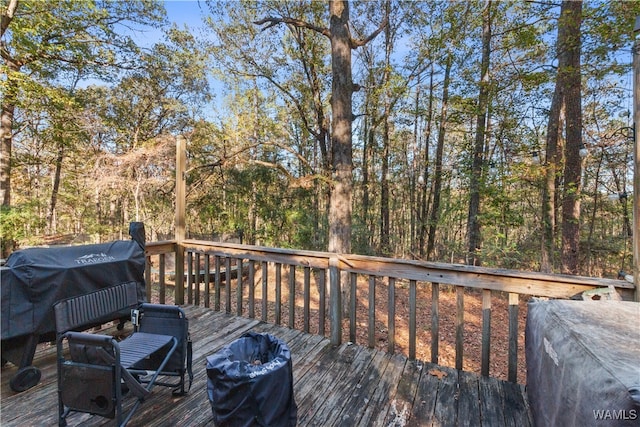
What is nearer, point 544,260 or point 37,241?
point 544,260

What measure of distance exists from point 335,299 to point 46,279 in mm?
2119

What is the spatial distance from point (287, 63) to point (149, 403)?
24.9 feet

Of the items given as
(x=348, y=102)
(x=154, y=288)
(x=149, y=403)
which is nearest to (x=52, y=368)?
(x=149, y=403)

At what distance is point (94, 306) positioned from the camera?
2.15 m

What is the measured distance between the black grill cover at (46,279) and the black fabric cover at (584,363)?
110 inches

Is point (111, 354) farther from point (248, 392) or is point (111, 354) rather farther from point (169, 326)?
point (248, 392)

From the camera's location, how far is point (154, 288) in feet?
25.1

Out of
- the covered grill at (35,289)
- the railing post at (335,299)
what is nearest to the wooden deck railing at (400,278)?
the railing post at (335,299)

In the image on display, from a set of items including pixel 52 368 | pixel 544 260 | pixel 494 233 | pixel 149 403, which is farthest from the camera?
pixel 494 233

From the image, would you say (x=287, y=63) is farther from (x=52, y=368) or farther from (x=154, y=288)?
(x=52, y=368)

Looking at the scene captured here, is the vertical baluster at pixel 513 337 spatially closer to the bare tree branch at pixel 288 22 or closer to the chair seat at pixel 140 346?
the chair seat at pixel 140 346

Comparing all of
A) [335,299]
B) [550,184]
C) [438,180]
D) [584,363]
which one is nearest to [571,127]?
[550,184]

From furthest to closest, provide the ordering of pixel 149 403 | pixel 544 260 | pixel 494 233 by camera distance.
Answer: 1. pixel 494 233
2. pixel 544 260
3. pixel 149 403

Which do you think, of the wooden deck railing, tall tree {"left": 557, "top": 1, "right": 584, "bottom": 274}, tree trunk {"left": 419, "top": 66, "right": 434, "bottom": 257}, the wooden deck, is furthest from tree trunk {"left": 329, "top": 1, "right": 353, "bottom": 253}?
tree trunk {"left": 419, "top": 66, "right": 434, "bottom": 257}
